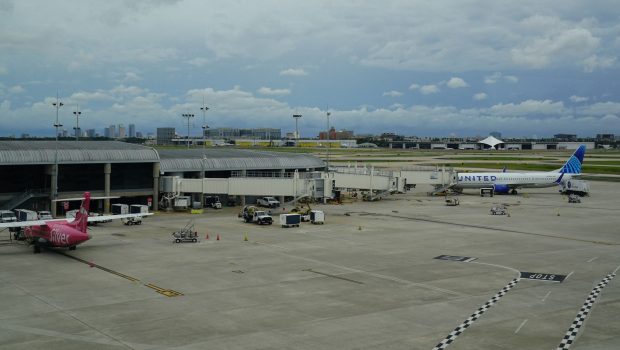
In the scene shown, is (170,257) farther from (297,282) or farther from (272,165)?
(272,165)

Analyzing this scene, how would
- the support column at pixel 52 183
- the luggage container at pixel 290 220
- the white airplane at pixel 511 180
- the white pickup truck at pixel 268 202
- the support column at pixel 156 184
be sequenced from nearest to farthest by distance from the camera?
1. the luggage container at pixel 290 220
2. the support column at pixel 52 183
3. the support column at pixel 156 184
4. the white pickup truck at pixel 268 202
5. the white airplane at pixel 511 180

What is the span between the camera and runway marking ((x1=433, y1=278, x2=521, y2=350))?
28.8 metres

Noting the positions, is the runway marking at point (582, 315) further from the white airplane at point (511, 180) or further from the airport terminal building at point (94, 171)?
the white airplane at point (511, 180)

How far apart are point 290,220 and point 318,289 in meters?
29.9

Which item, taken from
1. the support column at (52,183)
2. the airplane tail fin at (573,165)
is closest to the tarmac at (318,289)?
the support column at (52,183)

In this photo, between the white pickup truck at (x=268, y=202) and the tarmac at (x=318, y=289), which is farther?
the white pickup truck at (x=268, y=202)

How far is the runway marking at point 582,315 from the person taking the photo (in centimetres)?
2899

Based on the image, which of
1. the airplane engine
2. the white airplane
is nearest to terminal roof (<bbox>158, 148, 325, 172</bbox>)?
the white airplane

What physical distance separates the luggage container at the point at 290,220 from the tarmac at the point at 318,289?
4.24ft

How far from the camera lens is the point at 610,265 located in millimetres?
48312

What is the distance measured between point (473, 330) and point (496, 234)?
3593cm

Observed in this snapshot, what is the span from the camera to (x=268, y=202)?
9088 cm

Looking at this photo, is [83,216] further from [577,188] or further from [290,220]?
[577,188]

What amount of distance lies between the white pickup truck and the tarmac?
20.9 m
